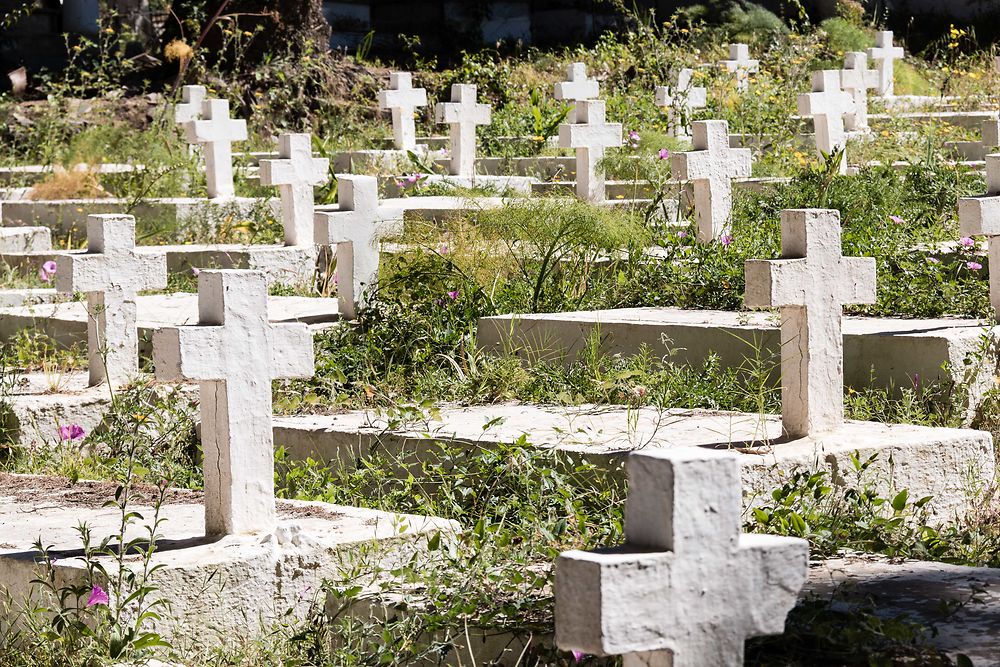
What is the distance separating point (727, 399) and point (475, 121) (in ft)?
24.6

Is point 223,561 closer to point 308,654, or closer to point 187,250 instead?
point 308,654

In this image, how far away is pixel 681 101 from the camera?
1362 centimetres

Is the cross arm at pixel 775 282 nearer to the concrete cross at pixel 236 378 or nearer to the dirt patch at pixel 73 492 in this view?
the concrete cross at pixel 236 378

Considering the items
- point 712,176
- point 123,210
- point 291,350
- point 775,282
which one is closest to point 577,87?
point 123,210

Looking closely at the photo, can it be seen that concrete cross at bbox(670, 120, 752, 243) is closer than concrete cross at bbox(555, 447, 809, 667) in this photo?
No

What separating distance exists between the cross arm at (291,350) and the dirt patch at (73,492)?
0.97 meters

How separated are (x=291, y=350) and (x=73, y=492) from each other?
1.43 meters

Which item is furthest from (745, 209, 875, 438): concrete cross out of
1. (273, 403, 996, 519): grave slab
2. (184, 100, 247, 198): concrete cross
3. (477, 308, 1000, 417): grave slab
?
(184, 100, 247, 198): concrete cross

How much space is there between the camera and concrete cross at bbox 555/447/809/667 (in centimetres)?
260

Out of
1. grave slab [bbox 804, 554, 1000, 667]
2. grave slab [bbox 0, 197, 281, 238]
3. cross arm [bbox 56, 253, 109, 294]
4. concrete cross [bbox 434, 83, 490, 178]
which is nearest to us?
grave slab [bbox 804, 554, 1000, 667]

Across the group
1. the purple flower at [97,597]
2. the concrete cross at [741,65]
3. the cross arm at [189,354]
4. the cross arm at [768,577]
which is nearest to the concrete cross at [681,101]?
the concrete cross at [741,65]

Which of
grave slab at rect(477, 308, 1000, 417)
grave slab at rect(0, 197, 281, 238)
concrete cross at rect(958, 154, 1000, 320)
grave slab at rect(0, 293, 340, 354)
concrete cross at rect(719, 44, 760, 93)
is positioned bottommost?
grave slab at rect(477, 308, 1000, 417)

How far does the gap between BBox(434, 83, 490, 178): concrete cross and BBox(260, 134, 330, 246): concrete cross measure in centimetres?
310

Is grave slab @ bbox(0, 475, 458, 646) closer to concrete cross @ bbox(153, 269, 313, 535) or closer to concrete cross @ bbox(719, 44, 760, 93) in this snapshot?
concrete cross @ bbox(153, 269, 313, 535)
